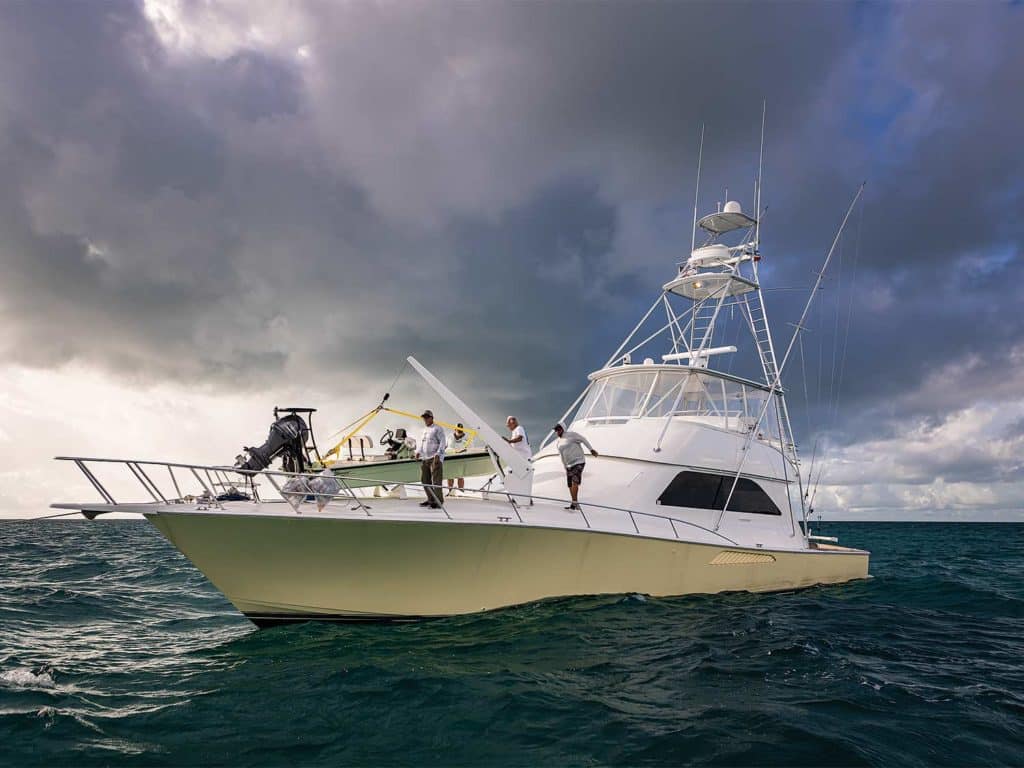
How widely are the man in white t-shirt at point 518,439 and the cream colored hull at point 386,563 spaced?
1.85 m

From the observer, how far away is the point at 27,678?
6797mm

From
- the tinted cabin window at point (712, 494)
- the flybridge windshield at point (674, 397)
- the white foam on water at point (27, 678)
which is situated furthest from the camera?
the flybridge windshield at point (674, 397)

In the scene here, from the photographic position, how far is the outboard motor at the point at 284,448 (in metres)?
9.21

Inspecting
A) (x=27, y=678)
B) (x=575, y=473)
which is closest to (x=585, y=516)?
(x=575, y=473)

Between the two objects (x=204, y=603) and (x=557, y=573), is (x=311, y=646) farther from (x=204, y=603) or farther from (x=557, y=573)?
(x=204, y=603)

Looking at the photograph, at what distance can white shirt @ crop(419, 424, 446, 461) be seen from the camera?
9586 millimetres

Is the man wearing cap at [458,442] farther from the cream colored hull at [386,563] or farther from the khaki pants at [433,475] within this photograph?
the cream colored hull at [386,563]

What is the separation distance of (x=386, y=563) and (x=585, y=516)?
3.06 metres

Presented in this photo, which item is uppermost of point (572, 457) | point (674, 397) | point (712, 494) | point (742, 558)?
point (674, 397)

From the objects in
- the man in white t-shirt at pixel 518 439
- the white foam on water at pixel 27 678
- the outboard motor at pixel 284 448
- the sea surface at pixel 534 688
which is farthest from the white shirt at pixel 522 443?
the white foam on water at pixel 27 678

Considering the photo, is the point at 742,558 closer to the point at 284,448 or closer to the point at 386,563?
the point at 386,563

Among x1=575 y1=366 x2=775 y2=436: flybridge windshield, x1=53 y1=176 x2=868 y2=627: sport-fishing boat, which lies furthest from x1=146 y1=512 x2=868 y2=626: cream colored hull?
x1=575 y1=366 x2=775 y2=436: flybridge windshield

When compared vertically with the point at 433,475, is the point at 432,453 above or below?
above

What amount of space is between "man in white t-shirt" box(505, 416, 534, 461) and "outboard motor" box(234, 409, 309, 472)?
3.26 meters
